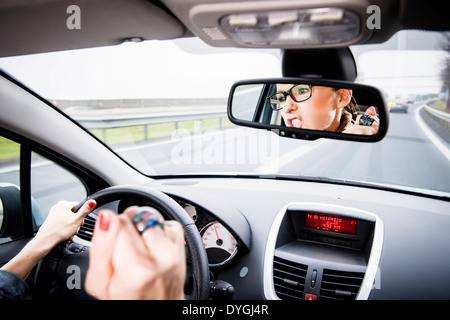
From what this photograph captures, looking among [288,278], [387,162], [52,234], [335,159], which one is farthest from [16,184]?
[387,162]

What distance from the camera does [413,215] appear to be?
101 inches

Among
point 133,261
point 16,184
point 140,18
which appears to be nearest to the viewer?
point 133,261

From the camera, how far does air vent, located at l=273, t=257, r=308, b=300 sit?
244 centimetres

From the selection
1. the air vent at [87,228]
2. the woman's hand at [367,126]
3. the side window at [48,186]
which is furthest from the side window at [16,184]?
the woman's hand at [367,126]

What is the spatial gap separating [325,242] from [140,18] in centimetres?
215

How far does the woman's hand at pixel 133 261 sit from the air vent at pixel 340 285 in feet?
5.88

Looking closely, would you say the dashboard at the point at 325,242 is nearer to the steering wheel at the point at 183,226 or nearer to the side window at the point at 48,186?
the steering wheel at the point at 183,226

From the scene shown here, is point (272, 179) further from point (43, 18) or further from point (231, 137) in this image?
point (231, 137)

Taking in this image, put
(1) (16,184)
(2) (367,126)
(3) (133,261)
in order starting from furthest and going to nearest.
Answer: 1. (1) (16,184)
2. (2) (367,126)
3. (3) (133,261)

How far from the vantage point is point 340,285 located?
91.5 inches

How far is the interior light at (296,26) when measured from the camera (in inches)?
61.6

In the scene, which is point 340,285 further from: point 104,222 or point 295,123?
point 104,222
